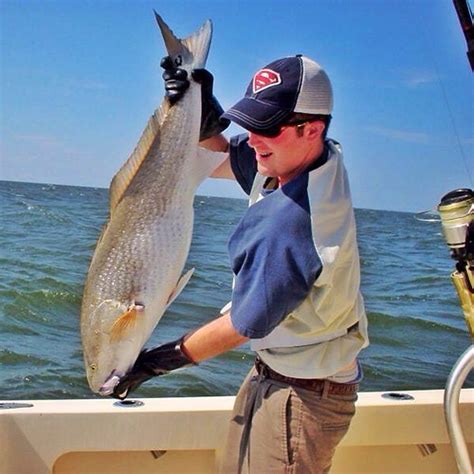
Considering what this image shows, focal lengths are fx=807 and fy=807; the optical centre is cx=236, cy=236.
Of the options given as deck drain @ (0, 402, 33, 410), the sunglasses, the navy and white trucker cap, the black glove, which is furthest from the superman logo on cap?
deck drain @ (0, 402, 33, 410)

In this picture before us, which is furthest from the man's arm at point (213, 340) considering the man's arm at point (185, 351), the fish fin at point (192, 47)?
the fish fin at point (192, 47)

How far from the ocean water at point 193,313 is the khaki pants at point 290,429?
2471 millimetres

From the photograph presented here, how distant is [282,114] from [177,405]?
140 centimetres

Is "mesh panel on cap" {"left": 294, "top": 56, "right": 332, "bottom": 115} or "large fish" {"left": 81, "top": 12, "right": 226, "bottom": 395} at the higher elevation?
"mesh panel on cap" {"left": 294, "top": 56, "right": 332, "bottom": 115}

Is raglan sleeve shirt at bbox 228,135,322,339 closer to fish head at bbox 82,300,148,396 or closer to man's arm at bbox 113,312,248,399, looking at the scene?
man's arm at bbox 113,312,248,399

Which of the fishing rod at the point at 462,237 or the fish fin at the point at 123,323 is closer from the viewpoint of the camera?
the fishing rod at the point at 462,237

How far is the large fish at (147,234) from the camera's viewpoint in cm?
237

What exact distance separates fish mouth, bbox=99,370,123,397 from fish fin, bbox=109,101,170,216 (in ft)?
1.73

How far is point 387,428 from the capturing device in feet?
10.3

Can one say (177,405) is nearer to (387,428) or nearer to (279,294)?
(387,428)

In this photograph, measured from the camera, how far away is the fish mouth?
2.32 m

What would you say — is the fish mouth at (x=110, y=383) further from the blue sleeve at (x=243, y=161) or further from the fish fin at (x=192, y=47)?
the fish fin at (x=192, y=47)

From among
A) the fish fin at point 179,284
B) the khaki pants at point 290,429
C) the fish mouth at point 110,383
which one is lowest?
the khaki pants at point 290,429

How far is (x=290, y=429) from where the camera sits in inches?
87.4
